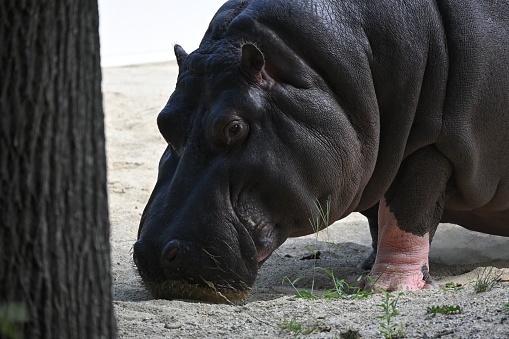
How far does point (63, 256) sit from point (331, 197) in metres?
2.54

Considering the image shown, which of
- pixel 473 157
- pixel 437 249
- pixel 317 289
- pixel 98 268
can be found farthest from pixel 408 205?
pixel 98 268

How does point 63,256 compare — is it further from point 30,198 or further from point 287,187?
point 287,187

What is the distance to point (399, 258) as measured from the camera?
4.51 meters

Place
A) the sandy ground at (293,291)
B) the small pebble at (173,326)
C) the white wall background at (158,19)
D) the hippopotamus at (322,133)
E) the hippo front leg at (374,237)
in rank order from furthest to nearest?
the white wall background at (158,19) < the hippo front leg at (374,237) < the hippopotamus at (322,133) < the small pebble at (173,326) < the sandy ground at (293,291)

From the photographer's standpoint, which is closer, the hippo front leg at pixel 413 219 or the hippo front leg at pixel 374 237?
the hippo front leg at pixel 413 219

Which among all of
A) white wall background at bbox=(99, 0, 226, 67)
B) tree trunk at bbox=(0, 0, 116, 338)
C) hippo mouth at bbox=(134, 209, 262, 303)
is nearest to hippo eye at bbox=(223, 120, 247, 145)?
hippo mouth at bbox=(134, 209, 262, 303)

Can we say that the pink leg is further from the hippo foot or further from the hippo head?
the hippo head

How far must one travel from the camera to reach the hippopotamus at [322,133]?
3.82 meters

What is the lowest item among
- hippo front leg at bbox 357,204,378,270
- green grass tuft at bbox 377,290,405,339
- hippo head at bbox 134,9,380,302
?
hippo front leg at bbox 357,204,378,270

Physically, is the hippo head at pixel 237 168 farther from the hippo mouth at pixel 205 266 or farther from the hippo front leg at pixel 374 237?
the hippo front leg at pixel 374 237

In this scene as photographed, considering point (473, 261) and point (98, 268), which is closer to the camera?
point (98, 268)

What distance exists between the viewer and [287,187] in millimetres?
3918

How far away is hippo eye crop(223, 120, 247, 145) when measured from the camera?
3857mm

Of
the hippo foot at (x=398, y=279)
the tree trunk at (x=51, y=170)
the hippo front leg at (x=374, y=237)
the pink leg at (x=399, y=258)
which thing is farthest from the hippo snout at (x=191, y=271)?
the tree trunk at (x=51, y=170)
